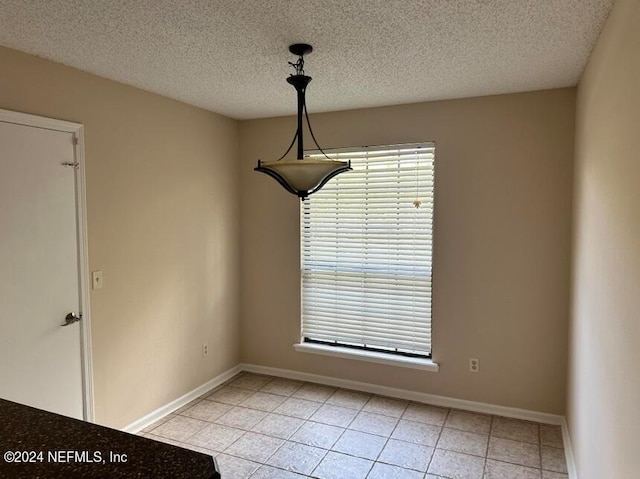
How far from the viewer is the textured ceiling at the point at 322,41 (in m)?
1.95

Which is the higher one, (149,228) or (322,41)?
(322,41)

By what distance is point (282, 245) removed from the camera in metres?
4.31

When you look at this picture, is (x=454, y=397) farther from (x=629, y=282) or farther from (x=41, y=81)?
(x=41, y=81)

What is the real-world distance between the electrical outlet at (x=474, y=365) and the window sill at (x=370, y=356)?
0.87 feet

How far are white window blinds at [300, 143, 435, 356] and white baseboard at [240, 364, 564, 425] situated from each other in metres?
0.35

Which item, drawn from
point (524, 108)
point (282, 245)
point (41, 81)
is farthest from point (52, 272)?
point (524, 108)

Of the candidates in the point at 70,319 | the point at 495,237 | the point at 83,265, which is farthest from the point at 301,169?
the point at 495,237

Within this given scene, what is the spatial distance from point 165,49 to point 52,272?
58.6 inches

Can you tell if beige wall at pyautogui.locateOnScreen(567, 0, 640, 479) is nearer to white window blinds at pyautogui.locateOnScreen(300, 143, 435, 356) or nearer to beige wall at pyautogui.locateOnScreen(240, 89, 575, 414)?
beige wall at pyautogui.locateOnScreen(240, 89, 575, 414)

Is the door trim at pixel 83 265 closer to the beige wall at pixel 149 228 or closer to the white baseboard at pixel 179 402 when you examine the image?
the beige wall at pixel 149 228

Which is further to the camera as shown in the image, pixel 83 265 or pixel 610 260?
pixel 83 265

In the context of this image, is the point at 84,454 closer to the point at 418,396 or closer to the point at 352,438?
the point at 352,438

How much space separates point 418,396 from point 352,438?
0.87m

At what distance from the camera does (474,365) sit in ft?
11.8
